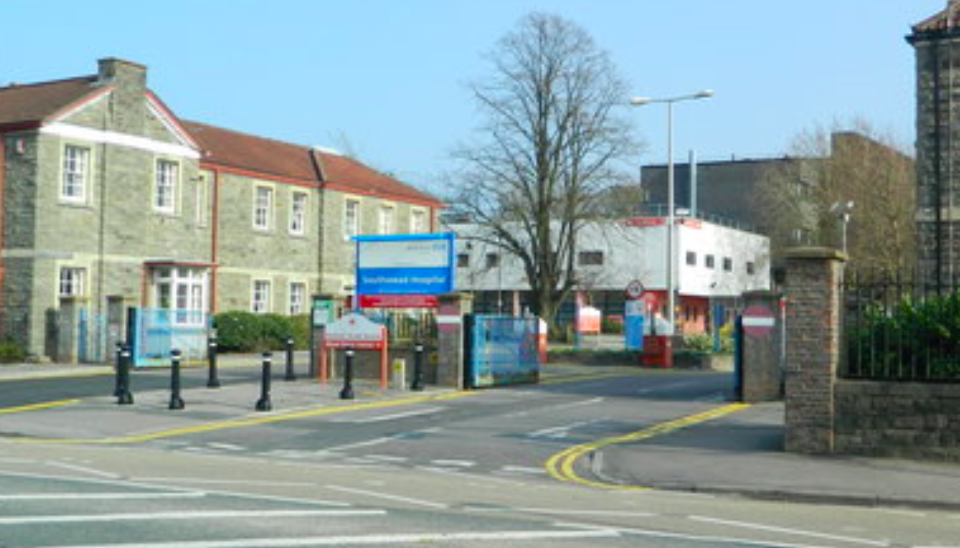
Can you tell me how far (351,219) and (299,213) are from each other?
3372mm

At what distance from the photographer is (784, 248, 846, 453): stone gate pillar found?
1490cm

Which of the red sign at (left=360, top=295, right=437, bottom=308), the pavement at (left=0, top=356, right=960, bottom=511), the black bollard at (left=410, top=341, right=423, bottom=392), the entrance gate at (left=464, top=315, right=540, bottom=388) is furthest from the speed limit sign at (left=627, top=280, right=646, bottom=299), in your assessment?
the pavement at (left=0, top=356, right=960, bottom=511)

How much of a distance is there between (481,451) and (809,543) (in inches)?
294

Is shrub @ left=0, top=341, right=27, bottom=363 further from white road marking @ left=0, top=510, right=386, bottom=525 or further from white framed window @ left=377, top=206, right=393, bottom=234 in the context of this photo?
white road marking @ left=0, top=510, right=386, bottom=525

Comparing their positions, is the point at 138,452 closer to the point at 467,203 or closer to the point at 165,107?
the point at 165,107

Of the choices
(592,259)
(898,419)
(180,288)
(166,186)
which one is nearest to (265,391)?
(898,419)

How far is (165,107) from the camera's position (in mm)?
37531

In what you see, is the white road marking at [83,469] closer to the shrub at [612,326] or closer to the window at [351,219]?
the window at [351,219]

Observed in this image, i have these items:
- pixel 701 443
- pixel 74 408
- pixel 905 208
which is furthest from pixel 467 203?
pixel 701 443

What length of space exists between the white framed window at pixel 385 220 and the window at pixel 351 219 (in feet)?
4.57

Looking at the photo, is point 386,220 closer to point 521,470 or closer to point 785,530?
point 521,470

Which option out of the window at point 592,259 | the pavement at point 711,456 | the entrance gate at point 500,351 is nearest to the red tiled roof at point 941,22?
the pavement at point 711,456

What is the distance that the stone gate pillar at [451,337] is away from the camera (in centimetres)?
2488

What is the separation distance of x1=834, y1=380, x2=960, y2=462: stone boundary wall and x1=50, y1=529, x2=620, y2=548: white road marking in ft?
23.3
